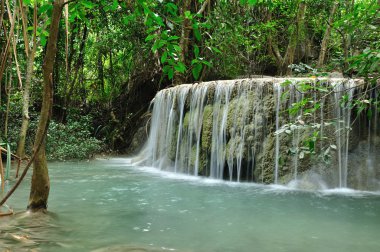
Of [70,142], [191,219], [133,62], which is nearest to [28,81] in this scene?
[191,219]

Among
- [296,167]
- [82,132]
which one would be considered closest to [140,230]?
[296,167]

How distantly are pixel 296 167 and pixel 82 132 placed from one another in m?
8.42

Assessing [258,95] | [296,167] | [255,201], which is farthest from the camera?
[258,95]

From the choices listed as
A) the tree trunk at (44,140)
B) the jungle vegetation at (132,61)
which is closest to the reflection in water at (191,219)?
the tree trunk at (44,140)

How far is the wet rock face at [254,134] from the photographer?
23.7 feet

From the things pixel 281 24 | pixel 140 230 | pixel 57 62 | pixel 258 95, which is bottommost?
pixel 140 230

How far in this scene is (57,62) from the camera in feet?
48.8

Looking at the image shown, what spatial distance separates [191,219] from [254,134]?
3875 mm

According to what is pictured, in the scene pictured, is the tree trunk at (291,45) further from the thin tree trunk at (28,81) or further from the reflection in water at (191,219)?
the thin tree trunk at (28,81)

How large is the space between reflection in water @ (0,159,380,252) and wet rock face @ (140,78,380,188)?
66 cm

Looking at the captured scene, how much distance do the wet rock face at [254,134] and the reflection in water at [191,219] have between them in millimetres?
661

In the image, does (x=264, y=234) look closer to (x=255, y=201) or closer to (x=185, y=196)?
(x=255, y=201)

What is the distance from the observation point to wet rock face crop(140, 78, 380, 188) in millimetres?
7215

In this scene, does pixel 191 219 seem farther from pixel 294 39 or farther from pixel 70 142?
pixel 294 39
